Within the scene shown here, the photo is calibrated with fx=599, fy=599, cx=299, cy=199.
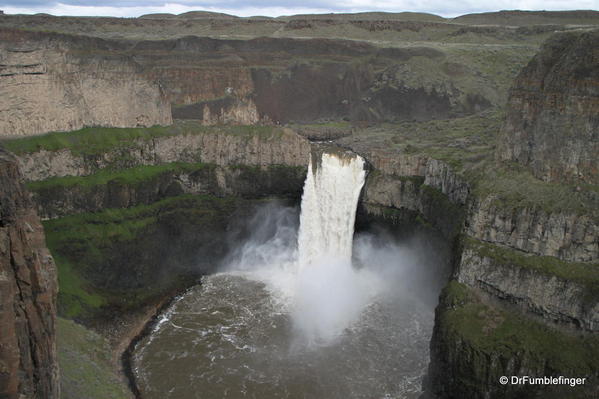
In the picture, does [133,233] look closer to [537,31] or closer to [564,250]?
[564,250]

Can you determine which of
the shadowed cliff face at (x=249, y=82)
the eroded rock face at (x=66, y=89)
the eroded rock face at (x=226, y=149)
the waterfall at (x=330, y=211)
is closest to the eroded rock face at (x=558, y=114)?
the waterfall at (x=330, y=211)

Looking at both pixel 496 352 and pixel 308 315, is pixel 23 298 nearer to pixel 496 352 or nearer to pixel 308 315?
pixel 496 352

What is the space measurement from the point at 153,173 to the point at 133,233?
213 inches

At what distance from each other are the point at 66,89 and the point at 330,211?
21.0 metres

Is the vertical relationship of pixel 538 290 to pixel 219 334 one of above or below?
above

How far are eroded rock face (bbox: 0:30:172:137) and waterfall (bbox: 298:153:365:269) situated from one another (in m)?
14.3

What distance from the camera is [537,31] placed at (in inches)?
2945

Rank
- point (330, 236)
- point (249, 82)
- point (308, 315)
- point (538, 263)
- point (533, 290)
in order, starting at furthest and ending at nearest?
point (249, 82)
point (330, 236)
point (308, 315)
point (538, 263)
point (533, 290)

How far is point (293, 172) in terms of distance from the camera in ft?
152

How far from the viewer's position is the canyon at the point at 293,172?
1000 inches

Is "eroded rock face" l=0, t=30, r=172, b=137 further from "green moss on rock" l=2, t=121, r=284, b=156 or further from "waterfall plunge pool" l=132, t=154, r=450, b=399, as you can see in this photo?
"waterfall plunge pool" l=132, t=154, r=450, b=399

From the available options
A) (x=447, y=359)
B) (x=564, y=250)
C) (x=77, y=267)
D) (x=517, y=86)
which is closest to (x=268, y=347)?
(x=447, y=359)

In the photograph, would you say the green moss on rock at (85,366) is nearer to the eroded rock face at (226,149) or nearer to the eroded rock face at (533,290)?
the eroded rock face at (226,149)

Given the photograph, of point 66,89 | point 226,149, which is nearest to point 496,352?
point 226,149
